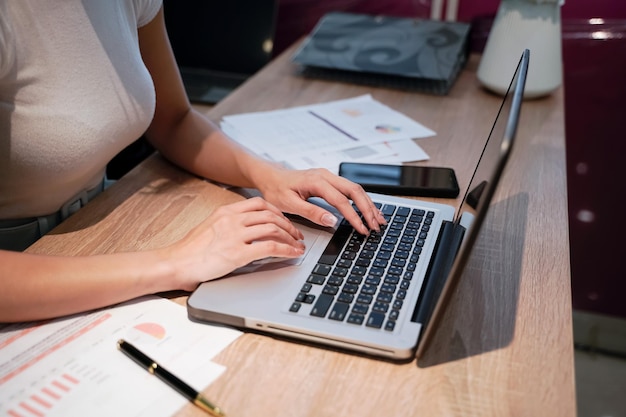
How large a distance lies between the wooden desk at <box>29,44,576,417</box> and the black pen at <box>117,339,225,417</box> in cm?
1

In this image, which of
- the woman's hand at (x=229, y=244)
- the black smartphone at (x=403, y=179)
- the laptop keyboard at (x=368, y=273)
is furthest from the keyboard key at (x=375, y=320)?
the black smartphone at (x=403, y=179)

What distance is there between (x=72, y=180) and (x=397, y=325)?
20.8 inches

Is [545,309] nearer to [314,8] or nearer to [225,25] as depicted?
[225,25]

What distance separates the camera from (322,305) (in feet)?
2.34

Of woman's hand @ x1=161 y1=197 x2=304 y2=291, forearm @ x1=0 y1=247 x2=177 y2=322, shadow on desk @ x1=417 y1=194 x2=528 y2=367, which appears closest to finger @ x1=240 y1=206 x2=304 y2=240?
woman's hand @ x1=161 y1=197 x2=304 y2=291

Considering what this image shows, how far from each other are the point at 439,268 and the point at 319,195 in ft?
0.73

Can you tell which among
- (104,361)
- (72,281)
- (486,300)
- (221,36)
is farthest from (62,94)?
(221,36)

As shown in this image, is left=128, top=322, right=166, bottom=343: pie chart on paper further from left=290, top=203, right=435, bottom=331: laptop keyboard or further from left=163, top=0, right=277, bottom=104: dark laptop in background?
left=163, top=0, right=277, bottom=104: dark laptop in background

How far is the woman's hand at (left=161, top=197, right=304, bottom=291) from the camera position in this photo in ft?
2.50

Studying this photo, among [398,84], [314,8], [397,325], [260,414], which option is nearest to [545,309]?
[397,325]

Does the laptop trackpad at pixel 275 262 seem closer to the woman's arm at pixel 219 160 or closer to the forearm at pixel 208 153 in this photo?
the woman's arm at pixel 219 160

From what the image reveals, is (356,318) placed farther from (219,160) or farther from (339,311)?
(219,160)

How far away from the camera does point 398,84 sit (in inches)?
59.7

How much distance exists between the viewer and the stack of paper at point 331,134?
3.80 ft
